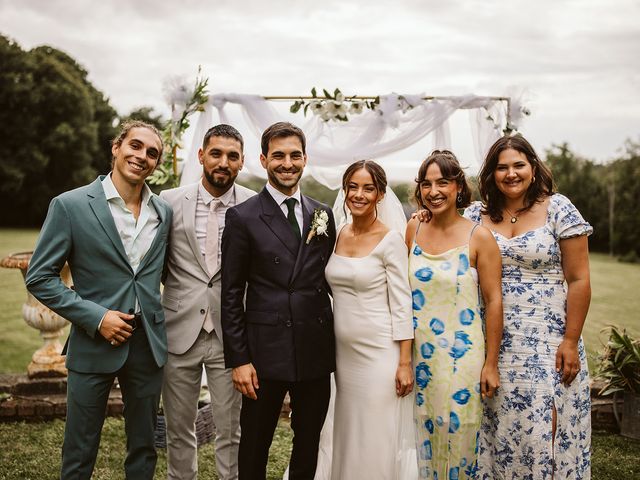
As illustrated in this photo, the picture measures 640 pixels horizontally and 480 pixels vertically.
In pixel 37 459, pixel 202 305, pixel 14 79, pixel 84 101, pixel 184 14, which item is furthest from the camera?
pixel 84 101

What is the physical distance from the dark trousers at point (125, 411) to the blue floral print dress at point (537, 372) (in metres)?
1.72

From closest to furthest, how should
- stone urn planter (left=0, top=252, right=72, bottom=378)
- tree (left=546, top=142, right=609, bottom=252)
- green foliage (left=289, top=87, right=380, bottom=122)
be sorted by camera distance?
stone urn planter (left=0, top=252, right=72, bottom=378)
green foliage (left=289, top=87, right=380, bottom=122)
tree (left=546, top=142, right=609, bottom=252)

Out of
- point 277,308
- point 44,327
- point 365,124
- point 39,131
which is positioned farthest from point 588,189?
point 39,131

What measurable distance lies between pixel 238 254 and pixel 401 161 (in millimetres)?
3649

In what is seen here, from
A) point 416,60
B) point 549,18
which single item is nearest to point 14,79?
point 416,60

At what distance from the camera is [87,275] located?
8.28 ft

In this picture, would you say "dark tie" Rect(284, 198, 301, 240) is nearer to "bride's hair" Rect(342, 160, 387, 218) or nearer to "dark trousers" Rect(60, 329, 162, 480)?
"bride's hair" Rect(342, 160, 387, 218)

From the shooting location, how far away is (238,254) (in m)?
2.50

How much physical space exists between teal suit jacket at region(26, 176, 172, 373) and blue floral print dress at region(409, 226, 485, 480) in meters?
1.34

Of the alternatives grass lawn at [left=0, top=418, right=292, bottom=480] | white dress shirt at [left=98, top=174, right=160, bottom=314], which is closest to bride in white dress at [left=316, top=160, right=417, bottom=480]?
white dress shirt at [left=98, top=174, right=160, bottom=314]

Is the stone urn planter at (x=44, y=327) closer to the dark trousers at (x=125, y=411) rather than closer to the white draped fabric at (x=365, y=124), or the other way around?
the white draped fabric at (x=365, y=124)

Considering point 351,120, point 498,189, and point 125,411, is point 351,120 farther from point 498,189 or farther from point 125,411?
point 125,411

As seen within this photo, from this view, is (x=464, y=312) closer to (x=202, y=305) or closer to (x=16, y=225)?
(x=202, y=305)

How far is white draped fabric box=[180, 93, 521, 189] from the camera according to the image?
5.38m
